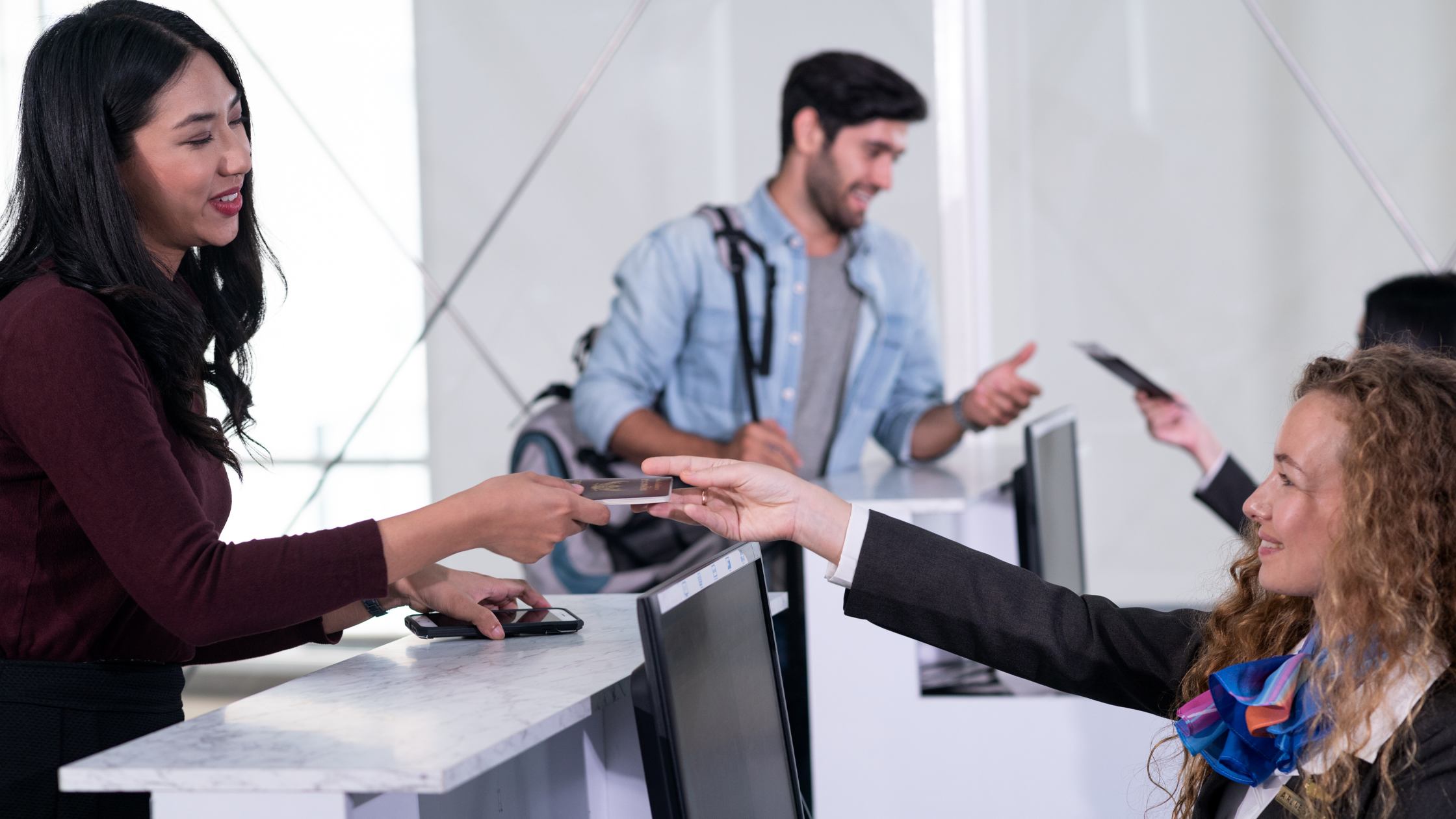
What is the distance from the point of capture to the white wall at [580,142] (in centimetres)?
350

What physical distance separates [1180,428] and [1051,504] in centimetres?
75

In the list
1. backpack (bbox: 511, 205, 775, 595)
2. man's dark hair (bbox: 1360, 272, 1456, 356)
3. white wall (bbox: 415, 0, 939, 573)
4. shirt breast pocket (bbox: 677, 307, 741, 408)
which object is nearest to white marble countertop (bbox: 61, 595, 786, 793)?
man's dark hair (bbox: 1360, 272, 1456, 356)

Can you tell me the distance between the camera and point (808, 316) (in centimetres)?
318

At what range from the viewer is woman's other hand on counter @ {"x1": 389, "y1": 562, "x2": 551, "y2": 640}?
1204mm

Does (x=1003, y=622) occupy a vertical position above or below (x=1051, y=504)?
above

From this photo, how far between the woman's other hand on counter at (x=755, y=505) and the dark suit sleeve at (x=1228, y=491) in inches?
54.5

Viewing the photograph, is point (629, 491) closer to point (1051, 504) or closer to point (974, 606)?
point (974, 606)

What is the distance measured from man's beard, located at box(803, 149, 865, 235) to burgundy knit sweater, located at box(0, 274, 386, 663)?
7.59ft

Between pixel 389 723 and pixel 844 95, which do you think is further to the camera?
pixel 844 95

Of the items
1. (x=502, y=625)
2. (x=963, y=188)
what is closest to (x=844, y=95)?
(x=963, y=188)

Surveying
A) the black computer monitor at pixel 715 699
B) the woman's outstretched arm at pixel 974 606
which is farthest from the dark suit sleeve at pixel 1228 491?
the black computer monitor at pixel 715 699

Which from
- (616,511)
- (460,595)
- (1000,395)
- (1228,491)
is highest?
(460,595)

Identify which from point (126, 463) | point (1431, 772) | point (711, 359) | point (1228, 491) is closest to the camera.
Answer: point (1431, 772)

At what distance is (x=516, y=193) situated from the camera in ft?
11.6
